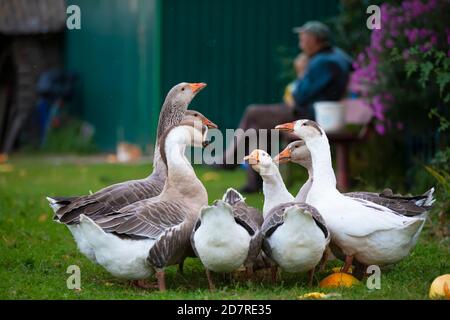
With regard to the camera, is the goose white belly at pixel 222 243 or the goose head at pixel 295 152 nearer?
the goose white belly at pixel 222 243

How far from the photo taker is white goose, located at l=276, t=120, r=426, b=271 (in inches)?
229

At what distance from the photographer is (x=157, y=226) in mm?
5789

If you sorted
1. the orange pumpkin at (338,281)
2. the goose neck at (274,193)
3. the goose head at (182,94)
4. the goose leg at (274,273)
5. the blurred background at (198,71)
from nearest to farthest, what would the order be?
the orange pumpkin at (338,281) → the goose leg at (274,273) → the goose neck at (274,193) → the goose head at (182,94) → the blurred background at (198,71)

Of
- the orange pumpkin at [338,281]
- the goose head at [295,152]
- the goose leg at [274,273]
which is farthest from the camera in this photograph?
the goose head at [295,152]

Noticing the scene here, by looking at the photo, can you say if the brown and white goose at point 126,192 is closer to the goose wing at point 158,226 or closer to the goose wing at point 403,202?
the goose wing at point 158,226

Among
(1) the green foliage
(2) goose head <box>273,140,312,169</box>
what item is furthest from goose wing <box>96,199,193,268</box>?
(1) the green foliage

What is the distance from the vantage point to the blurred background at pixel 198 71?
9695mm

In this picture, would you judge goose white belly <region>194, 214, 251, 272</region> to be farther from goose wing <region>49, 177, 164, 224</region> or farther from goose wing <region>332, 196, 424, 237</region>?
goose wing <region>49, 177, 164, 224</region>

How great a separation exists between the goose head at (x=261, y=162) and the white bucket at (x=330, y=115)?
189 inches

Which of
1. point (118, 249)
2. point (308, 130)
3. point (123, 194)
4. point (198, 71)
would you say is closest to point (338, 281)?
point (308, 130)

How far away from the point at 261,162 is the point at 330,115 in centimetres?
492

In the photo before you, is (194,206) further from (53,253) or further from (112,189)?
(53,253)

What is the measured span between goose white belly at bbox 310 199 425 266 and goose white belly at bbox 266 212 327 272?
28 centimetres

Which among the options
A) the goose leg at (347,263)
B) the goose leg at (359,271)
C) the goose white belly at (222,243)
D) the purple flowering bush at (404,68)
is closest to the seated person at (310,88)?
the purple flowering bush at (404,68)
